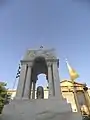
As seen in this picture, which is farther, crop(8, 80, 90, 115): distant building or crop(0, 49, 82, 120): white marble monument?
crop(8, 80, 90, 115): distant building

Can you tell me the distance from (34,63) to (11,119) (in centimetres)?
451

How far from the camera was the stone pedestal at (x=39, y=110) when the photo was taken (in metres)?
7.79

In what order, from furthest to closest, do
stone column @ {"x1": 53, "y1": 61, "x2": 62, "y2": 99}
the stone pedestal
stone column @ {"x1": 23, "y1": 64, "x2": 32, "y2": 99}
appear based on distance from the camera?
stone column @ {"x1": 23, "y1": 64, "x2": 32, "y2": 99}, stone column @ {"x1": 53, "y1": 61, "x2": 62, "y2": 99}, the stone pedestal

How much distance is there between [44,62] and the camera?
37.9 ft

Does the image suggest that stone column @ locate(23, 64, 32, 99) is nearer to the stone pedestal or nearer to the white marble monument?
the white marble monument

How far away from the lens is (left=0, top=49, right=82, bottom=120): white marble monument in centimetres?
788

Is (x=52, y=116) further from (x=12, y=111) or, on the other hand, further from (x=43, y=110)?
(x=12, y=111)


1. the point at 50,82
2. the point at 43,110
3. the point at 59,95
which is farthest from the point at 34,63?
the point at 43,110

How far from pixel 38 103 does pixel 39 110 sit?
44 centimetres

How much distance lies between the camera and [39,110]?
A: 26.9 ft

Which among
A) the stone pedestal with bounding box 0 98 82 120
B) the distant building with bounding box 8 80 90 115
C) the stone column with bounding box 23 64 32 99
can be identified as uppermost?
the distant building with bounding box 8 80 90 115

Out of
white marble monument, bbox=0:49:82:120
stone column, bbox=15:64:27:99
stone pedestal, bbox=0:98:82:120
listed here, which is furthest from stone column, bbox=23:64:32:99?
stone pedestal, bbox=0:98:82:120

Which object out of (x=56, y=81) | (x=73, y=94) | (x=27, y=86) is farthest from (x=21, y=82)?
(x=73, y=94)

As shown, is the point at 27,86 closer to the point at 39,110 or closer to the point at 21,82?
the point at 21,82
